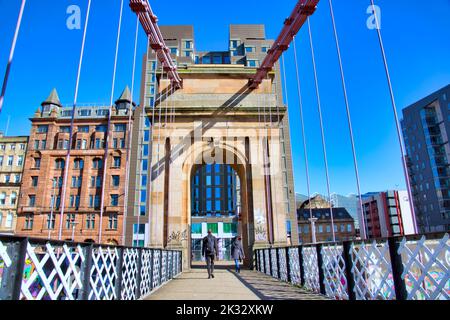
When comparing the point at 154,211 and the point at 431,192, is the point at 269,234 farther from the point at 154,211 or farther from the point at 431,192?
the point at 431,192

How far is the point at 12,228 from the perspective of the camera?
135 ft

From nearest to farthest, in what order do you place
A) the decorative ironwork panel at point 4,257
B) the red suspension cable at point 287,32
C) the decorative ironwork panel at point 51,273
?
the decorative ironwork panel at point 4,257
the decorative ironwork panel at point 51,273
the red suspension cable at point 287,32

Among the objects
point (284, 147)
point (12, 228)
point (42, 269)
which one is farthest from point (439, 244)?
point (12, 228)

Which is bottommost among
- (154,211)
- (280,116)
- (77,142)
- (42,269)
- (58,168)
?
(42,269)

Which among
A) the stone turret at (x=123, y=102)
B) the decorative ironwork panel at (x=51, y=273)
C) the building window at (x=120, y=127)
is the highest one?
the stone turret at (x=123, y=102)

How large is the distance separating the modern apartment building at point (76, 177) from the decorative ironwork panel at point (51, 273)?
35.7m

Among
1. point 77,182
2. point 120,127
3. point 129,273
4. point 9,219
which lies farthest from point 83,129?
point 129,273

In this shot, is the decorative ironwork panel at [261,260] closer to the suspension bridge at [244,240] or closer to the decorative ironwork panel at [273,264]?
the suspension bridge at [244,240]

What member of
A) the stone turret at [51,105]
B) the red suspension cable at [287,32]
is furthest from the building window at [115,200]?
the red suspension cable at [287,32]

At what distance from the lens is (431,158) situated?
165 ft

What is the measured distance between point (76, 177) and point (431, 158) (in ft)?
172

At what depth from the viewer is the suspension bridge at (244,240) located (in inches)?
124

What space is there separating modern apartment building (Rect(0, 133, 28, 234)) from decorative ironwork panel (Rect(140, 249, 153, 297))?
140 feet
